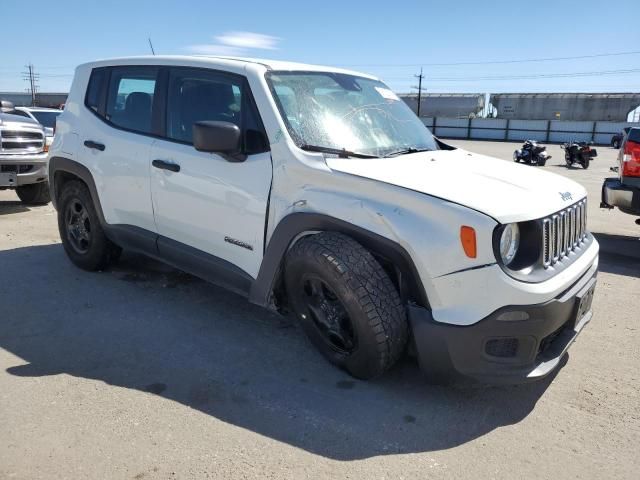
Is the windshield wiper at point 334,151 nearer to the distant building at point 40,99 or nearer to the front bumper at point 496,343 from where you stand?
the front bumper at point 496,343

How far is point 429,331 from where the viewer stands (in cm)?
285

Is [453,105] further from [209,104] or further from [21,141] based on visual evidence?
[209,104]

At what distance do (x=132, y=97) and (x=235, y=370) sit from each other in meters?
2.51

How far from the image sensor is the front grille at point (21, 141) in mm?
8109

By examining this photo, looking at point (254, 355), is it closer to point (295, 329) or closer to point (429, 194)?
point (295, 329)

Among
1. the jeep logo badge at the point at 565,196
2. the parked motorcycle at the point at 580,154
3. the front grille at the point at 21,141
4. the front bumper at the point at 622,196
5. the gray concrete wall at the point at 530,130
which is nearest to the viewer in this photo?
the jeep logo badge at the point at 565,196

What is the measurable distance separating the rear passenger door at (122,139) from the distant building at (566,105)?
6669 cm

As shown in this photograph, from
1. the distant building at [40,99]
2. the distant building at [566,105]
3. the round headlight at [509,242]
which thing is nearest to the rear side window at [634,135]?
the round headlight at [509,242]

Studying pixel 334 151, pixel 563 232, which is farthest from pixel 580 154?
pixel 334 151

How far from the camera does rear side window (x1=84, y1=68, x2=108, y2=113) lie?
4.87 m

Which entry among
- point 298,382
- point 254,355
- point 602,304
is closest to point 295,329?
point 254,355

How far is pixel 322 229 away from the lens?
325 cm

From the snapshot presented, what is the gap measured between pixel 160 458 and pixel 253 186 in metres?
1.70

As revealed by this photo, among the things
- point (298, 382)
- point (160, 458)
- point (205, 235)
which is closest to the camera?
point (160, 458)
